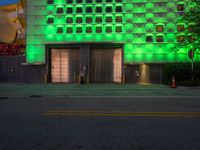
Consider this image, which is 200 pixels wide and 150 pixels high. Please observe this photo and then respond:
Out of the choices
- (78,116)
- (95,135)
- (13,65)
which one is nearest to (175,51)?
(13,65)

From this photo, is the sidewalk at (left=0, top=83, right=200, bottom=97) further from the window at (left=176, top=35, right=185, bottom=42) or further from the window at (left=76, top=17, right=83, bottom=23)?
the window at (left=76, top=17, right=83, bottom=23)

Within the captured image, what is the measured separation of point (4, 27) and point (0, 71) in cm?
2072

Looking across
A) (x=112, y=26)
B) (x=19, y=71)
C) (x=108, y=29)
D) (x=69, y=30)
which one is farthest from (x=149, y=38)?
(x=19, y=71)

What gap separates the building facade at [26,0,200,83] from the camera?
101 ft

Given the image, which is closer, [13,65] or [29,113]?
[29,113]

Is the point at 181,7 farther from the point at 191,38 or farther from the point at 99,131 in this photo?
the point at 99,131

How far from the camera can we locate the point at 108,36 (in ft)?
101

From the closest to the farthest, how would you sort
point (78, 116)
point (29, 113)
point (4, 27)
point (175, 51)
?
point (78, 116), point (29, 113), point (175, 51), point (4, 27)

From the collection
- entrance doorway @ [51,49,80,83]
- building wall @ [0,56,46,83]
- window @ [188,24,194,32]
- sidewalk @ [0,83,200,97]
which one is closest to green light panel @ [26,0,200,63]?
building wall @ [0,56,46,83]

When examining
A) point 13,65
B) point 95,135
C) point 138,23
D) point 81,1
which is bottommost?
point 95,135

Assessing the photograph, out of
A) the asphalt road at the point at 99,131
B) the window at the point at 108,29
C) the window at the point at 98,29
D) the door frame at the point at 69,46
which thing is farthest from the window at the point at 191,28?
the asphalt road at the point at 99,131

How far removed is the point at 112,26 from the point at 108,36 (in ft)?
3.78

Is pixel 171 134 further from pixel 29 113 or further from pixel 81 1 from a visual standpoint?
pixel 81 1

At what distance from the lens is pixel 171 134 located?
557 centimetres
